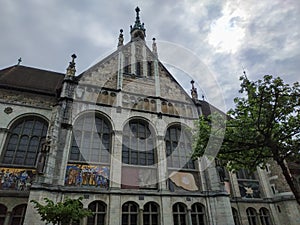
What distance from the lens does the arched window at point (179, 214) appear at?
39.9 feet

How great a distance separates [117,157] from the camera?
12.4 metres

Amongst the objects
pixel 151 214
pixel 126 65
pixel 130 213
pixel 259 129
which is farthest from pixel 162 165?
pixel 126 65

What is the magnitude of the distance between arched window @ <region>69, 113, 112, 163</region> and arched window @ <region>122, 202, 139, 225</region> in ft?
9.19

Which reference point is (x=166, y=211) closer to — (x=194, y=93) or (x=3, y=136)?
(x=194, y=93)

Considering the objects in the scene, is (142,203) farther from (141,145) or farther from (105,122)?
(105,122)

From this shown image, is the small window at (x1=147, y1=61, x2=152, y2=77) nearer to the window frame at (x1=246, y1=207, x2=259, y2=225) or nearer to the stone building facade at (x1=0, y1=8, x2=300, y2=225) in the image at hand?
the stone building facade at (x1=0, y1=8, x2=300, y2=225)

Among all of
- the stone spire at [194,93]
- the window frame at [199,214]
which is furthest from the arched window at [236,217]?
the stone spire at [194,93]

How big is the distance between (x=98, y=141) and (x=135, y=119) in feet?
10.1

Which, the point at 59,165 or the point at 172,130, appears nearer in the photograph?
the point at 59,165

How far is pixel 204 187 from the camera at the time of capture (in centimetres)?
→ 1349

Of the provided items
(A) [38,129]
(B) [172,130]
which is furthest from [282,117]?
(A) [38,129]

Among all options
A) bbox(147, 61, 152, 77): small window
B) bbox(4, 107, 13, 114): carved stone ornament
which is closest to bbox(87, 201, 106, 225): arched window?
bbox(4, 107, 13, 114): carved stone ornament

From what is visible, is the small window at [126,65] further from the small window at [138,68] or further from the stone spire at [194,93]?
the stone spire at [194,93]

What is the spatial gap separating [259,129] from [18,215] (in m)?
12.4
